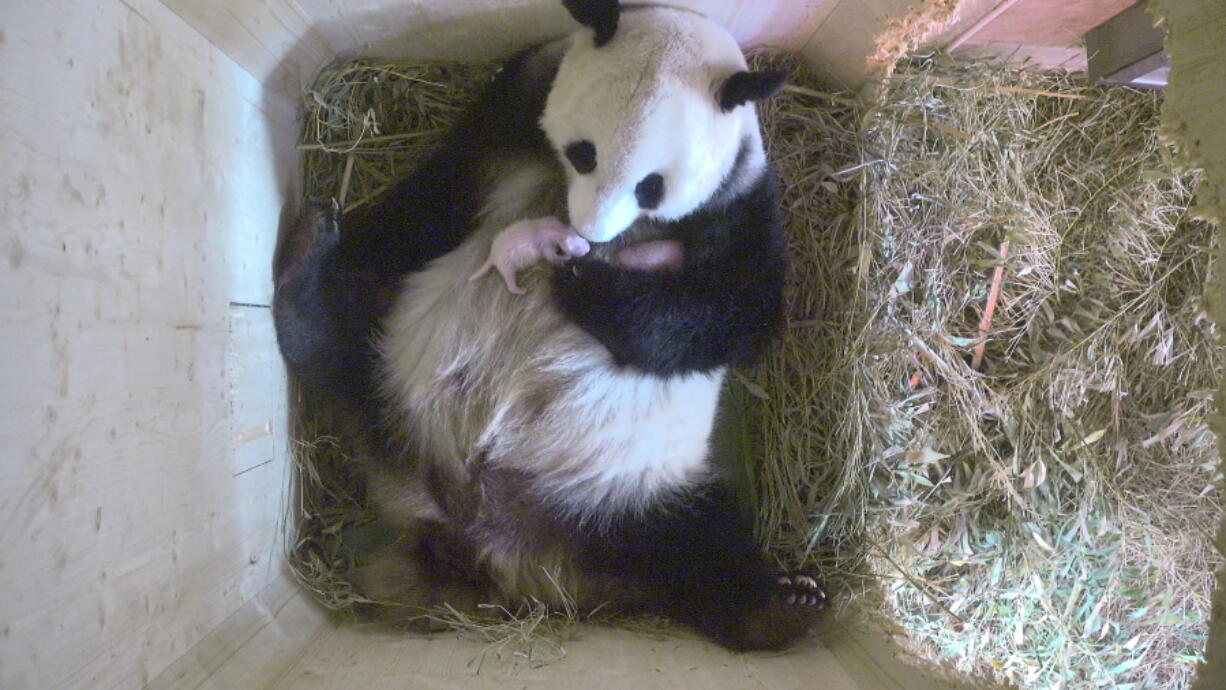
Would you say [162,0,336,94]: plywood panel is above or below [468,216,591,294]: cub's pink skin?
above

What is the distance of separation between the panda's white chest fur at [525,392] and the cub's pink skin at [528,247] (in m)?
0.05

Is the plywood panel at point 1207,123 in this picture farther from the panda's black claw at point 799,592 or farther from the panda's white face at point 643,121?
the panda's black claw at point 799,592

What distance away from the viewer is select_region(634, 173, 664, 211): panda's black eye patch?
6.39 ft

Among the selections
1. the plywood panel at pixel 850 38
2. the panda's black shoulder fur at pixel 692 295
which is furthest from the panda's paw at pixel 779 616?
the plywood panel at pixel 850 38

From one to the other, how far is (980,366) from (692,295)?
4.12 feet

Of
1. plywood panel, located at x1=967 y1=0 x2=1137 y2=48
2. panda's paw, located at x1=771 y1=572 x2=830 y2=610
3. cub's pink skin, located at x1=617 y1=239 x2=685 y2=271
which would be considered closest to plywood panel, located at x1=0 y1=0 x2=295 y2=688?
cub's pink skin, located at x1=617 y1=239 x2=685 y2=271

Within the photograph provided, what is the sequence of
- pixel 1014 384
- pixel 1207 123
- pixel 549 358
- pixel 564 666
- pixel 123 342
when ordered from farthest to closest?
1. pixel 1014 384
2. pixel 549 358
3. pixel 564 666
4. pixel 123 342
5. pixel 1207 123

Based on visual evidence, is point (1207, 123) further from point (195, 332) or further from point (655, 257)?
point (195, 332)

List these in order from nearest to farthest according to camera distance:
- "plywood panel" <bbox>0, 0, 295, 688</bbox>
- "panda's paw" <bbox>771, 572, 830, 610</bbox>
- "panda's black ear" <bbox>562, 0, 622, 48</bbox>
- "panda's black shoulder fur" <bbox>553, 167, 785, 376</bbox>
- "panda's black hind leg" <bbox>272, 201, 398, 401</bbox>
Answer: "plywood panel" <bbox>0, 0, 295, 688</bbox>, "panda's black ear" <bbox>562, 0, 622, 48</bbox>, "panda's black shoulder fur" <bbox>553, 167, 785, 376</bbox>, "panda's black hind leg" <bbox>272, 201, 398, 401</bbox>, "panda's paw" <bbox>771, 572, 830, 610</bbox>

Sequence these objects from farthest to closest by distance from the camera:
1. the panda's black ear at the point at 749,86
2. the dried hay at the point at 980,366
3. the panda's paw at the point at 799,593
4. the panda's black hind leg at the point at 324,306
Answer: the dried hay at the point at 980,366 → the panda's paw at the point at 799,593 → the panda's black hind leg at the point at 324,306 → the panda's black ear at the point at 749,86

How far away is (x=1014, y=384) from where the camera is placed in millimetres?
2770

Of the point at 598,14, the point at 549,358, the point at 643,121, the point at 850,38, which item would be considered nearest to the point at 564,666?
the point at 549,358

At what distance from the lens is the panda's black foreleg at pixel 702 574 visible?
2414 millimetres

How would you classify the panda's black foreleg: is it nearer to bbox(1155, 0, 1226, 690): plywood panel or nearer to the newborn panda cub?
the newborn panda cub
